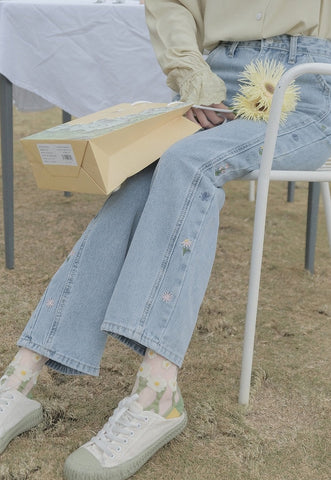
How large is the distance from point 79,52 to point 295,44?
645mm

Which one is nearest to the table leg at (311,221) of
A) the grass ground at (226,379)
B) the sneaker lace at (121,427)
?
the grass ground at (226,379)

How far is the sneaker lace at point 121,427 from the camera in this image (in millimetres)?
968

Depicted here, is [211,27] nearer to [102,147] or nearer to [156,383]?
[102,147]

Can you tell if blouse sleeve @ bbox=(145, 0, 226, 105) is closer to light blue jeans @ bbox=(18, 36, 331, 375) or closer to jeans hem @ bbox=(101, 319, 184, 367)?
light blue jeans @ bbox=(18, 36, 331, 375)

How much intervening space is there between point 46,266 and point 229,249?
1.96 ft

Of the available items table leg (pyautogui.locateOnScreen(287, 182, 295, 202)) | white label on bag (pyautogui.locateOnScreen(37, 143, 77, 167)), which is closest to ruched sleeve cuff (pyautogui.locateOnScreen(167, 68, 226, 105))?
white label on bag (pyautogui.locateOnScreen(37, 143, 77, 167))

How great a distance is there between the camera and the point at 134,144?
1.04 meters

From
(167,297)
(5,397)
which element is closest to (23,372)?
(5,397)

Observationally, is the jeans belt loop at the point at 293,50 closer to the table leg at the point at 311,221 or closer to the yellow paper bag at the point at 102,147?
the yellow paper bag at the point at 102,147

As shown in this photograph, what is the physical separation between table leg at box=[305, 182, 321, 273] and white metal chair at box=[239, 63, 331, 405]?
633 mm

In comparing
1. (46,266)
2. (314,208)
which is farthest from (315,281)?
(46,266)

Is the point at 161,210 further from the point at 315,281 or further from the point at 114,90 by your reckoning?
the point at 315,281

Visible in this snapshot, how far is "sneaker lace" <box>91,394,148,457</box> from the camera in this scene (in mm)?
968

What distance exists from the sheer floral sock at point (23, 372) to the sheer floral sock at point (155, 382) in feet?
0.61
